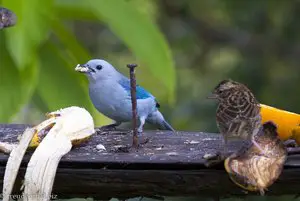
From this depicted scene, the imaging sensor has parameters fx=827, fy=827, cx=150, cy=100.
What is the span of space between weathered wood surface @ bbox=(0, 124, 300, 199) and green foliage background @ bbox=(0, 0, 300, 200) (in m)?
1.06

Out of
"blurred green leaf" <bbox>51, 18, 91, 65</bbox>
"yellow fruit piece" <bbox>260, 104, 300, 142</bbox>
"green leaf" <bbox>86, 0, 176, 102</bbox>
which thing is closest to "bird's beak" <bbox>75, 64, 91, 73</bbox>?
"green leaf" <bbox>86, 0, 176, 102</bbox>

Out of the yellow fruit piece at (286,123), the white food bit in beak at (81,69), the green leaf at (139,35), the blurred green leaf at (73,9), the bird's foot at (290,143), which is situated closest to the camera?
the bird's foot at (290,143)

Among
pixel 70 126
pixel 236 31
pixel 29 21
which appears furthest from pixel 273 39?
pixel 70 126

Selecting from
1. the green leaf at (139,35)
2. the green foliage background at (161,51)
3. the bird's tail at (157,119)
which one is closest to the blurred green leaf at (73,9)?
the green foliage background at (161,51)

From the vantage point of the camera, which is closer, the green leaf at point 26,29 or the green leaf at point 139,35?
the green leaf at point 26,29

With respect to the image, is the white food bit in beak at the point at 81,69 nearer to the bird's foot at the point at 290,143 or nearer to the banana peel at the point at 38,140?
the banana peel at the point at 38,140

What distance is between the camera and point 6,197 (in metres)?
1.77

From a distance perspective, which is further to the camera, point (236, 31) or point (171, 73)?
point (236, 31)

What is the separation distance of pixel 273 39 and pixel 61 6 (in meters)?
2.14

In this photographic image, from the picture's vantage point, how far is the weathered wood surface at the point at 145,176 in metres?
1.74

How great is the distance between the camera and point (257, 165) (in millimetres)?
1736

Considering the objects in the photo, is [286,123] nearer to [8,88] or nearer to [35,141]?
[35,141]

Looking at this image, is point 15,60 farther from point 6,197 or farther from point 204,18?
point 204,18

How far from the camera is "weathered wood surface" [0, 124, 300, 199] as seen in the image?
5.72ft
